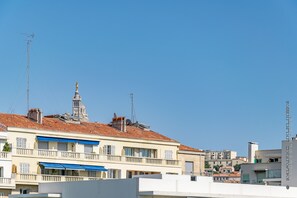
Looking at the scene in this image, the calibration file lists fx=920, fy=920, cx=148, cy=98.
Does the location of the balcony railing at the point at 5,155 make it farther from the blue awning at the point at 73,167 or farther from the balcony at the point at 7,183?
the blue awning at the point at 73,167

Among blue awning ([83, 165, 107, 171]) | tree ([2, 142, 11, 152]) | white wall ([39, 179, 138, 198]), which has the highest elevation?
tree ([2, 142, 11, 152])

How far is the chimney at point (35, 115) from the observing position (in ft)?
270

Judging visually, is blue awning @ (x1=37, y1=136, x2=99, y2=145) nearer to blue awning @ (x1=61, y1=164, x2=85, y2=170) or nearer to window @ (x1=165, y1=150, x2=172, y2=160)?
blue awning @ (x1=61, y1=164, x2=85, y2=170)

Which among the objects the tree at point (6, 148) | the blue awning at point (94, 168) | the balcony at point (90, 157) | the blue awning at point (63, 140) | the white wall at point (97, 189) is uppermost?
the blue awning at point (63, 140)

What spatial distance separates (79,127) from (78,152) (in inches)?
136

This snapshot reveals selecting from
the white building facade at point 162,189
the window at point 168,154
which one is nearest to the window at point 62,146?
the window at point 168,154

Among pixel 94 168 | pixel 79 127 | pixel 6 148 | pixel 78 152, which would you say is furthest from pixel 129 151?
pixel 6 148

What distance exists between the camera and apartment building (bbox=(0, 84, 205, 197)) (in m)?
78.2

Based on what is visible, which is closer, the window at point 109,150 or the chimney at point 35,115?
the chimney at point 35,115

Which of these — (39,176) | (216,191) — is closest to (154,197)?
(216,191)

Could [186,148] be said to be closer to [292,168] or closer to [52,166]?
[292,168]

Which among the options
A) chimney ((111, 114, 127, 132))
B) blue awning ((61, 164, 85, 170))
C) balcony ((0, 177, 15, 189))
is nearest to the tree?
balcony ((0, 177, 15, 189))

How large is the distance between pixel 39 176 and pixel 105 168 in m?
7.40

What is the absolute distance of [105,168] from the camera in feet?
274
